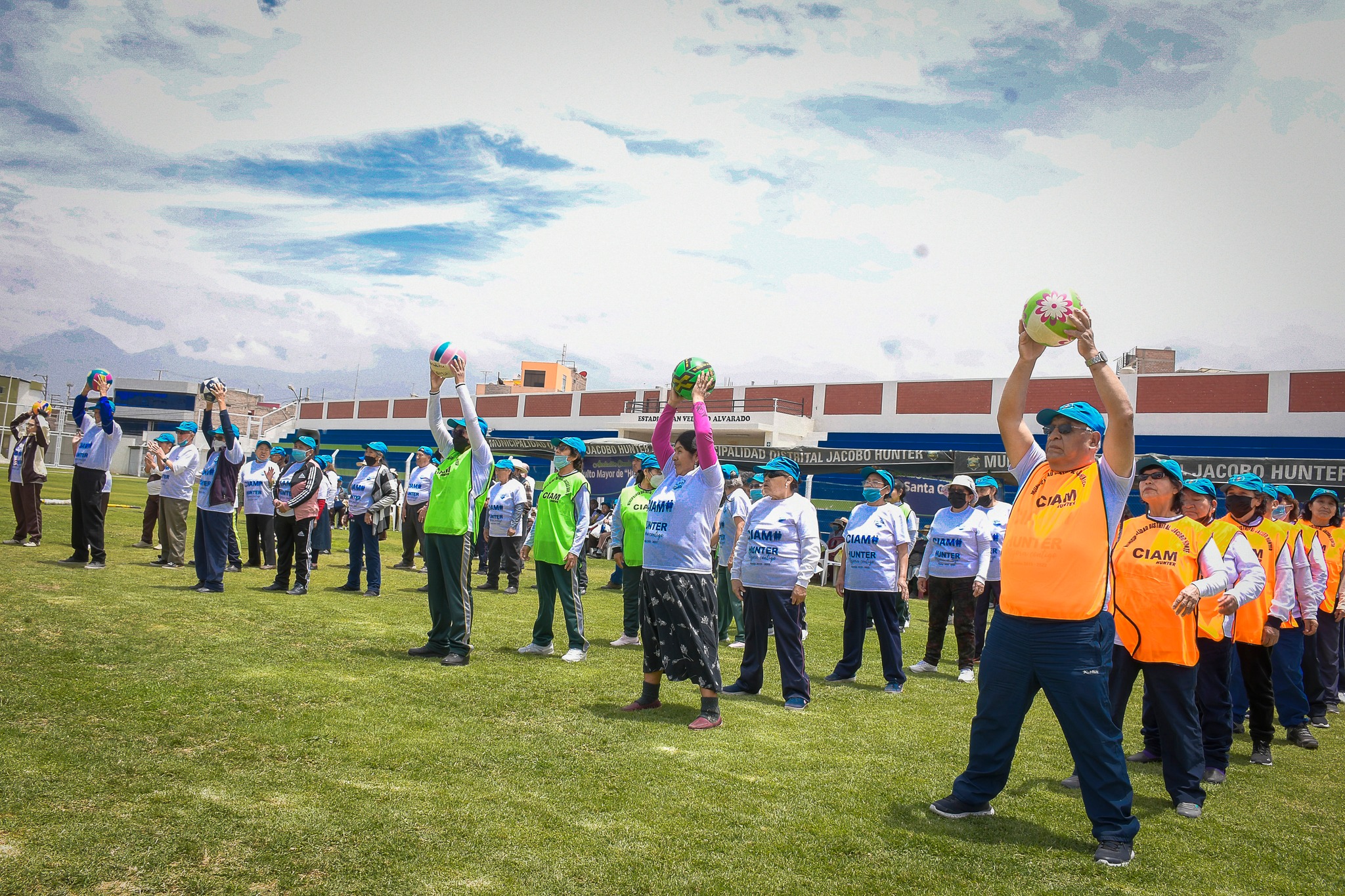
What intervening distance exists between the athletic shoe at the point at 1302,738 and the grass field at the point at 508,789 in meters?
0.12

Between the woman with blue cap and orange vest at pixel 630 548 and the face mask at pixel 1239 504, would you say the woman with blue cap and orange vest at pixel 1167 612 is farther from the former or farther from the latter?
the woman with blue cap and orange vest at pixel 630 548

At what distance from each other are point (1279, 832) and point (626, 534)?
685 cm

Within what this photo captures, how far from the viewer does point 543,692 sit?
6.88 metres

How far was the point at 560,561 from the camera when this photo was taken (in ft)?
28.4

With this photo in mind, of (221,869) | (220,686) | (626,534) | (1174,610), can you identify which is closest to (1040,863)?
(1174,610)

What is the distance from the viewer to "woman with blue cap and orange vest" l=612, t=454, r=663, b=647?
1012 cm

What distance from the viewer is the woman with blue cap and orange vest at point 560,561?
8570 millimetres

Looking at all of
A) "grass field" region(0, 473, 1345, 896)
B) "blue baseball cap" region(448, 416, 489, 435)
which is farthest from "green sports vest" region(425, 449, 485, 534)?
"grass field" region(0, 473, 1345, 896)

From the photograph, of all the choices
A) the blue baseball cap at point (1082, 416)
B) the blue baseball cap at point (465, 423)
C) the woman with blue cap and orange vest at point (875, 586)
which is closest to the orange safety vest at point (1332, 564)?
the woman with blue cap and orange vest at point (875, 586)

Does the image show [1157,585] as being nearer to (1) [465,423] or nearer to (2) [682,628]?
(2) [682,628]

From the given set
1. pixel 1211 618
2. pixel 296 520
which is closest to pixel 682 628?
pixel 1211 618

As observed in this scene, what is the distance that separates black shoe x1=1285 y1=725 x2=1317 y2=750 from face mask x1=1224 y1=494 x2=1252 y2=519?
80.6 inches

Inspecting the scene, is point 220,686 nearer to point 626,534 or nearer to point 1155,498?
point 626,534

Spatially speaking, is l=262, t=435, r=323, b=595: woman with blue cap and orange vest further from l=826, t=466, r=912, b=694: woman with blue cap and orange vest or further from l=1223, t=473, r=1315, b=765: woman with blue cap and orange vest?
l=1223, t=473, r=1315, b=765: woman with blue cap and orange vest
